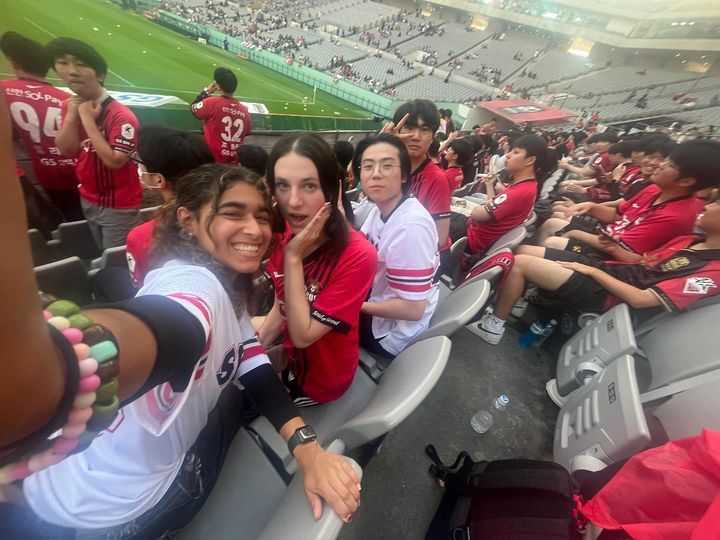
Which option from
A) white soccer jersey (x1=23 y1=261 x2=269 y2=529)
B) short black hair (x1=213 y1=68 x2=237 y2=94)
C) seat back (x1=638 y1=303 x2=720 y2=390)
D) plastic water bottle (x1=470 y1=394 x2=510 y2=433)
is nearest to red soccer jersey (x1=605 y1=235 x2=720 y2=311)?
seat back (x1=638 y1=303 x2=720 y2=390)

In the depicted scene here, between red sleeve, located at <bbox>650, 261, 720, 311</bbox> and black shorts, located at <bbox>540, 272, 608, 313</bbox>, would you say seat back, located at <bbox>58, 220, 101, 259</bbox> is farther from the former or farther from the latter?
red sleeve, located at <bbox>650, 261, 720, 311</bbox>

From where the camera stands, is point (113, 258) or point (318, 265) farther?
point (113, 258)

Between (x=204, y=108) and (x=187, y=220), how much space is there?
3.74 m

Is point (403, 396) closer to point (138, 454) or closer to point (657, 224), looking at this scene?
point (138, 454)

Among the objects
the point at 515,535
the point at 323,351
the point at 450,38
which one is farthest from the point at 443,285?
the point at 450,38

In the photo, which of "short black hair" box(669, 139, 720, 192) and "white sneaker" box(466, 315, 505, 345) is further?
"white sneaker" box(466, 315, 505, 345)

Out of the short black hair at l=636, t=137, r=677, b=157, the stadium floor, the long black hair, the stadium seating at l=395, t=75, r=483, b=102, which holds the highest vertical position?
the stadium seating at l=395, t=75, r=483, b=102

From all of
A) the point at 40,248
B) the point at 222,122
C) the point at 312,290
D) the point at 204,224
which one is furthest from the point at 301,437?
the point at 222,122

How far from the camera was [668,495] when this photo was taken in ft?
2.98

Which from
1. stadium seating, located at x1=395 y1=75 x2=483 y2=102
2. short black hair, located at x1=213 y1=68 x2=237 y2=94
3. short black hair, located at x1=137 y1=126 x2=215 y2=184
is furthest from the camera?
stadium seating, located at x1=395 y1=75 x2=483 y2=102

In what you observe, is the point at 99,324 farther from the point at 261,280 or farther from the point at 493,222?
the point at 493,222

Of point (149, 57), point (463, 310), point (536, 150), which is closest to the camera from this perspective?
point (463, 310)

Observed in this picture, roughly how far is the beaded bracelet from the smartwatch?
0.59 meters

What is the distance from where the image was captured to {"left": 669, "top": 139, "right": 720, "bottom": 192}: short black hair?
2305 mm
